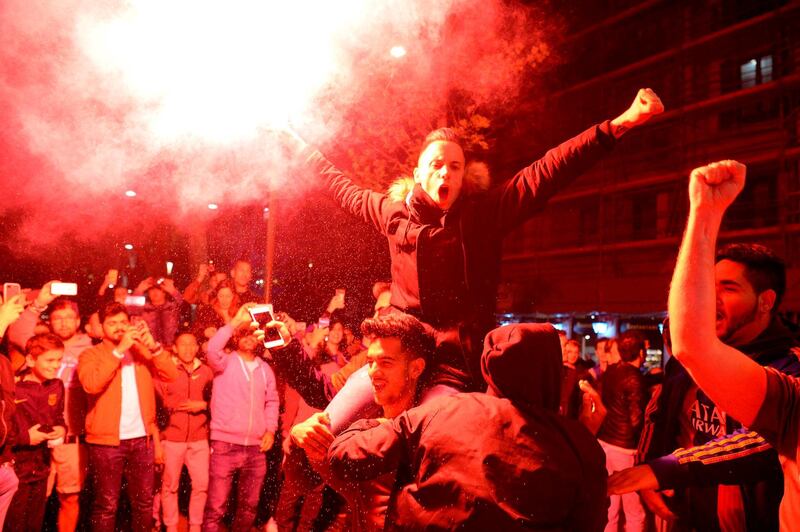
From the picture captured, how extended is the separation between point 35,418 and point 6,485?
658 millimetres

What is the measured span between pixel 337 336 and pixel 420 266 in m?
5.00

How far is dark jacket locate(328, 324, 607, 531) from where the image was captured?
2.33m

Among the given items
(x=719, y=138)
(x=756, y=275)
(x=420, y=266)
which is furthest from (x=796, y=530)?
(x=719, y=138)

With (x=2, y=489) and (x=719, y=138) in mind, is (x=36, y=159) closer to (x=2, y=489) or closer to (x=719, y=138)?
(x=2, y=489)

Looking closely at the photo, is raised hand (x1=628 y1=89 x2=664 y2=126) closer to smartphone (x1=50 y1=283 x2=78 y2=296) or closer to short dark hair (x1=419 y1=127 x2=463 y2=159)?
short dark hair (x1=419 y1=127 x2=463 y2=159)

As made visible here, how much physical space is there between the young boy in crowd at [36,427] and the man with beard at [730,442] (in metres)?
4.43

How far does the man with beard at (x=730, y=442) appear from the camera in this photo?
2410 millimetres

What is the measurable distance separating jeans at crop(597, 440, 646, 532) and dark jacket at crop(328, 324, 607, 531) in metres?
4.12

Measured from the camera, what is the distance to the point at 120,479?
5.60m

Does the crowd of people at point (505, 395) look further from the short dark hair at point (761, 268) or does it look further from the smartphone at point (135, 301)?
the smartphone at point (135, 301)

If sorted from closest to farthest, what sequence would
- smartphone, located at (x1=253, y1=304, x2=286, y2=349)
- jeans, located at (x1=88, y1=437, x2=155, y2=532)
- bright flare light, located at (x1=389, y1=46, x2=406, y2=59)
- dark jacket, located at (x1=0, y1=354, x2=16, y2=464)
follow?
smartphone, located at (x1=253, y1=304, x2=286, y2=349)
dark jacket, located at (x1=0, y1=354, x2=16, y2=464)
jeans, located at (x1=88, y1=437, x2=155, y2=532)
bright flare light, located at (x1=389, y1=46, x2=406, y2=59)

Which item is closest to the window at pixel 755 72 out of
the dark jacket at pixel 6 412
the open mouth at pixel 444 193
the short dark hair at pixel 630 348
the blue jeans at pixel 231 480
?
the short dark hair at pixel 630 348

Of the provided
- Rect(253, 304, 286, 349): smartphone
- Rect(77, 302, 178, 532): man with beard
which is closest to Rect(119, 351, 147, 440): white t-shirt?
Rect(77, 302, 178, 532): man with beard

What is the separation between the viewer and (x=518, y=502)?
233cm
